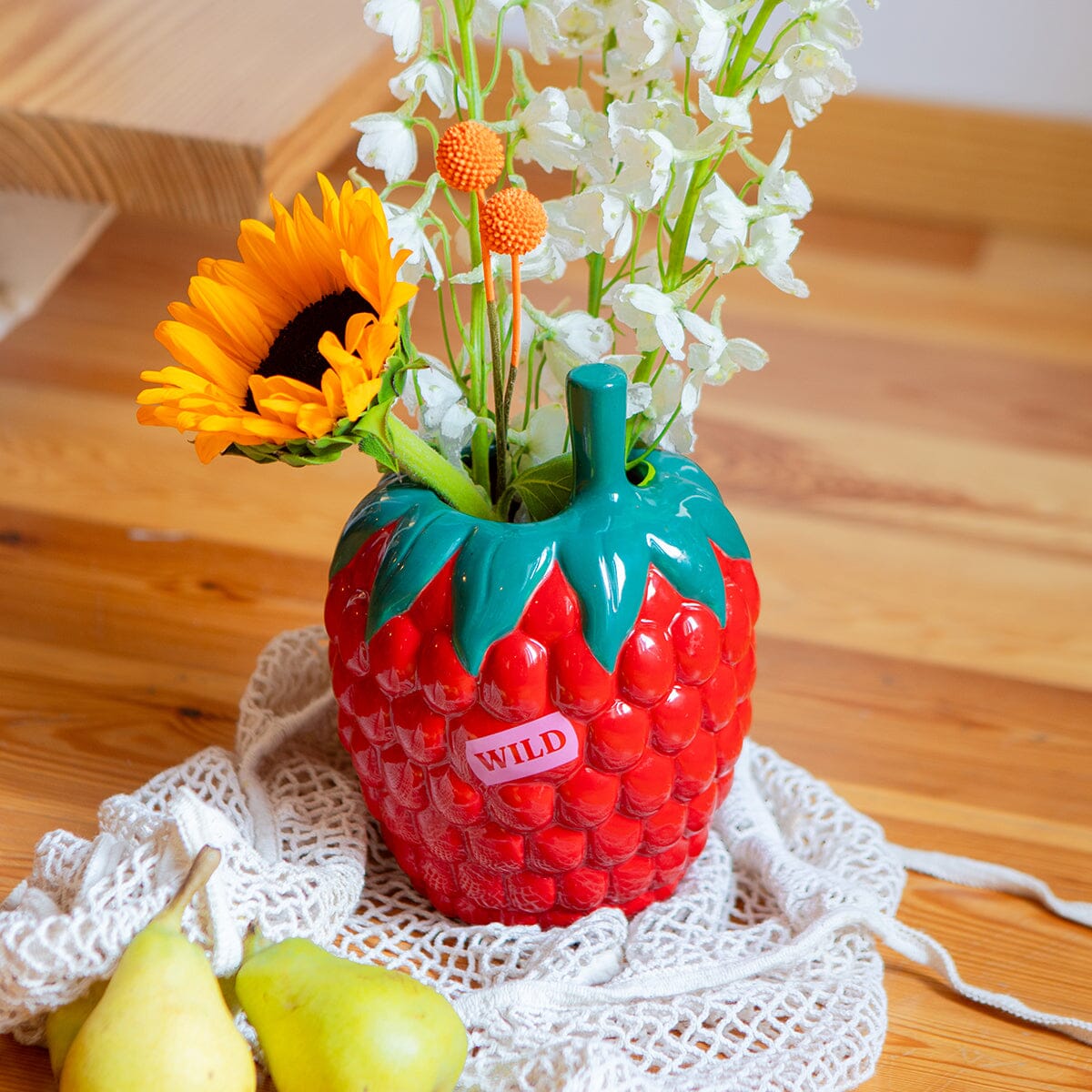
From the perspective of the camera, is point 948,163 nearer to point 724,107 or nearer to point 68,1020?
point 724,107

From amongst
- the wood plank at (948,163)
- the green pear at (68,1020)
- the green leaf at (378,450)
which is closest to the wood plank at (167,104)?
the green leaf at (378,450)

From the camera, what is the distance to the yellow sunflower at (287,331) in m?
0.48

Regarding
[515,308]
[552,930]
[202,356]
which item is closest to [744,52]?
[515,308]

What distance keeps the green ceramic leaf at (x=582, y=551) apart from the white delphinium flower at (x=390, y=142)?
11 centimetres

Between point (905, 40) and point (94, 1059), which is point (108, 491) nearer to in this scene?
point (94, 1059)

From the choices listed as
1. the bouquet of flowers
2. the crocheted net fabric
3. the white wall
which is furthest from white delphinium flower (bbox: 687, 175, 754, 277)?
the white wall

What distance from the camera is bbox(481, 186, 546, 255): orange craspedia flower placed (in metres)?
0.49

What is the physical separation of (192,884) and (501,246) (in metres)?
0.28

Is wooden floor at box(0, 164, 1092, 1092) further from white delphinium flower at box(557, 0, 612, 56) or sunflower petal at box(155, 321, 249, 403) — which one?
white delphinium flower at box(557, 0, 612, 56)

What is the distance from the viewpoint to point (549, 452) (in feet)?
2.00

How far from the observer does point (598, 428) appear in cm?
54

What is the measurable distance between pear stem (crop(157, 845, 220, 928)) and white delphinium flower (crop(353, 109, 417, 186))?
28 cm

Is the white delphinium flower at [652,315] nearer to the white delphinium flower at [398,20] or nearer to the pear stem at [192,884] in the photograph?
the white delphinium flower at [398,20]

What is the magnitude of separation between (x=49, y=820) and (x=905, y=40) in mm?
1144
